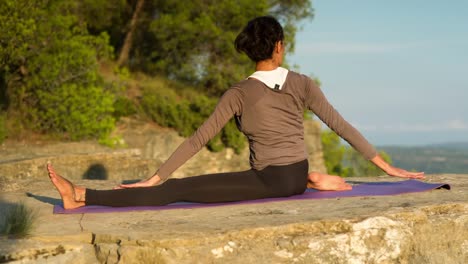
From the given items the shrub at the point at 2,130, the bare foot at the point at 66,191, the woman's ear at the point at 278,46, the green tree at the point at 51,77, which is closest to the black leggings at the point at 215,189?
the bare foot at the point at 66,191

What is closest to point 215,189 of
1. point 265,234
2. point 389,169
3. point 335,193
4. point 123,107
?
point 265,234

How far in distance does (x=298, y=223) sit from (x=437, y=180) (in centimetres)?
271

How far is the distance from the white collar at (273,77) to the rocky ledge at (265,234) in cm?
89

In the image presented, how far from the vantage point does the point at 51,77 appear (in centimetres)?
1506

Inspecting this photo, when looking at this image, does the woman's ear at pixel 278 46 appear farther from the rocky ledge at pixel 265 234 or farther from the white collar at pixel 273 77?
the rocky ledge at pixel 265 234

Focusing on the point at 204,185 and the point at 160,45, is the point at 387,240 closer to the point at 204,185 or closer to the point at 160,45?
the point at 204,185

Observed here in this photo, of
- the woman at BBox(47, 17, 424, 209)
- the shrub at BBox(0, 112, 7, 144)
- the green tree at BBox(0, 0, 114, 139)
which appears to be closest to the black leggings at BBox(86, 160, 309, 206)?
the woman at BBox(47, 17, 424, 209)

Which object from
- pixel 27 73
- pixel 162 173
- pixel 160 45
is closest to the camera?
pixel 162 173

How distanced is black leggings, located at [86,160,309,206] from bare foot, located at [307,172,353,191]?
1.21 ft

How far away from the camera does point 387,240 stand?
4273 millimetres

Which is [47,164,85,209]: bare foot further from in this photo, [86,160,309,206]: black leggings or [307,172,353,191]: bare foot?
[307,172,353,191]: bare foot

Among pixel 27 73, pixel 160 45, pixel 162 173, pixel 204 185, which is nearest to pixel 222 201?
pixel 204 185

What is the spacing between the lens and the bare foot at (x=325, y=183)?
5.36 m

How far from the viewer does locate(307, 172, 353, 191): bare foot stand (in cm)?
536
